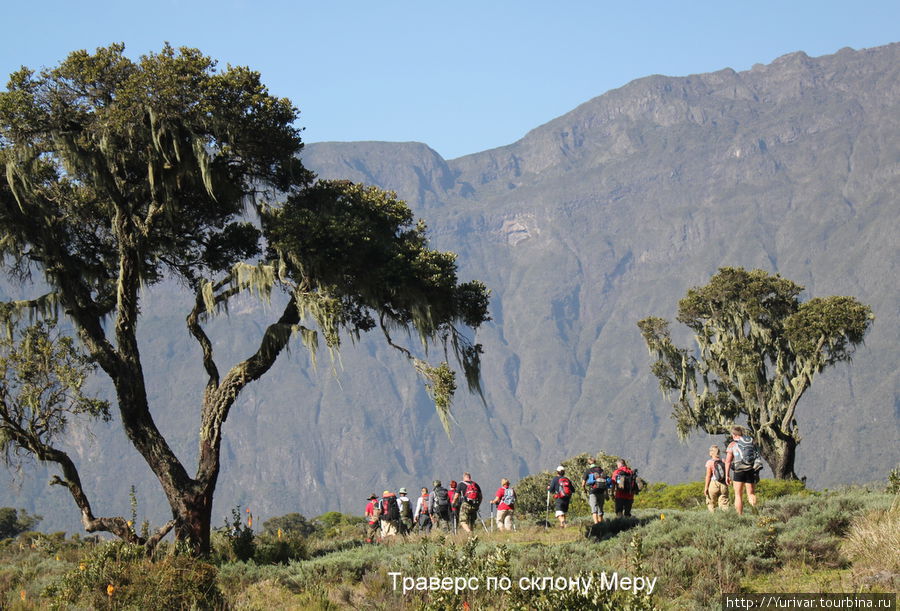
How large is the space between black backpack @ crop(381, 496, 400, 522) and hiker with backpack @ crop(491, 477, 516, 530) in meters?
2.76

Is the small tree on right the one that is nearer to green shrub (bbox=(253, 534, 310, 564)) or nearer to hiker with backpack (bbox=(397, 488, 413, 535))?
hiker with backpack (bbox=(397, 488, 413, 535))

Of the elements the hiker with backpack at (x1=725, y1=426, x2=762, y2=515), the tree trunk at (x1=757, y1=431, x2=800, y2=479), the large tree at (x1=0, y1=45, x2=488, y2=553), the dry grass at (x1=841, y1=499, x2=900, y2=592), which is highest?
the large tree at (x1=0, y1=45, x2=488, y2=553)

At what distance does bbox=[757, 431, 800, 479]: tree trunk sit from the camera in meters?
41.1

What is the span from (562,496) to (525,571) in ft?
34.7

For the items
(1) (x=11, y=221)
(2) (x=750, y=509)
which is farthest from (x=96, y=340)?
(2) (x=750, y=509)

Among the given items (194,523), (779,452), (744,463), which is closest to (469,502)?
(744,463)

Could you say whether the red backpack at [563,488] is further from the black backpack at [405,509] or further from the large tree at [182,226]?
the black backpack at [405,509]

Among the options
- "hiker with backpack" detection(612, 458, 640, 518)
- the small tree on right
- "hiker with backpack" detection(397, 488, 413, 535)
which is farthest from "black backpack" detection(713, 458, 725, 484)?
the small tree on right

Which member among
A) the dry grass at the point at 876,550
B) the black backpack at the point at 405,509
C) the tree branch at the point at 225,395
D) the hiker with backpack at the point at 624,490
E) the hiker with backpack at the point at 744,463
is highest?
the tree branch at the point at 225,395

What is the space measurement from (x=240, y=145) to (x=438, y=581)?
10481mm

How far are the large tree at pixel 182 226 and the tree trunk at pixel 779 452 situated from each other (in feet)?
82.8

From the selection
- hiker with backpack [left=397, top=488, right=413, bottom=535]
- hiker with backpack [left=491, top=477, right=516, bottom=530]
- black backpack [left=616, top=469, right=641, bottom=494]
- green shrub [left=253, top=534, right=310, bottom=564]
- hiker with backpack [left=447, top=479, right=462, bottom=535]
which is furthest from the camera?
hiker with backpack [left=397, top=488, right=413, bottom=535]

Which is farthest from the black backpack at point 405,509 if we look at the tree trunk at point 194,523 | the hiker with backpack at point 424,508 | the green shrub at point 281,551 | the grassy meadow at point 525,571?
the tree trunk at point 194,523

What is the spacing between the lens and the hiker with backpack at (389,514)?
2633 centimetres
